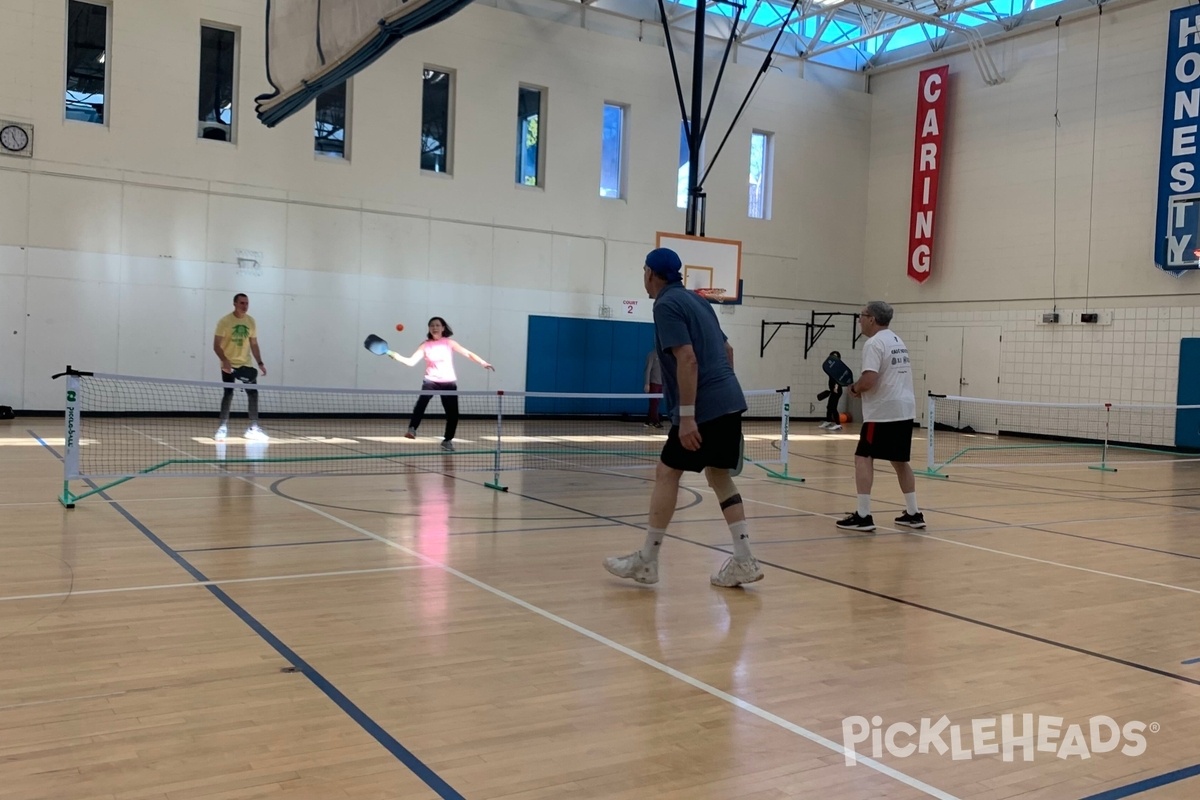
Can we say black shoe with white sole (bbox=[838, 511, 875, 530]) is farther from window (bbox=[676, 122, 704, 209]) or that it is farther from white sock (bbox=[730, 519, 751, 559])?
window (bbox=[676, 122, 704, 209])

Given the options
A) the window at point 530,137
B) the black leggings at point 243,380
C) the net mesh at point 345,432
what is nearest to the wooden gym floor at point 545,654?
the net mesh at point 345,432

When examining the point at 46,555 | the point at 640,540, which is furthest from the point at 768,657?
the point at 46,555

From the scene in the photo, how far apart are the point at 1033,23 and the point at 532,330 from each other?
1269cm

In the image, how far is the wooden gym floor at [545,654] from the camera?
2984mm

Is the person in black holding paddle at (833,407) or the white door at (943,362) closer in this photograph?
the person in black holding paddle at (833,407)

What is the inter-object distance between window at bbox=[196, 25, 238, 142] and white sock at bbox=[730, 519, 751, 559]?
14807mm

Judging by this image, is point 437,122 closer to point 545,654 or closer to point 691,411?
point 691,411

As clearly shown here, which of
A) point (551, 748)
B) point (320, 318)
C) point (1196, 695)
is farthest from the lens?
point (320, 318)

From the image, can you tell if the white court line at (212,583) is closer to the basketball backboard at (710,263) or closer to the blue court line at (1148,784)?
the blue court line at (1148,784)

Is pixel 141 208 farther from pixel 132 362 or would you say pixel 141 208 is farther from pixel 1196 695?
pixel 1196 695

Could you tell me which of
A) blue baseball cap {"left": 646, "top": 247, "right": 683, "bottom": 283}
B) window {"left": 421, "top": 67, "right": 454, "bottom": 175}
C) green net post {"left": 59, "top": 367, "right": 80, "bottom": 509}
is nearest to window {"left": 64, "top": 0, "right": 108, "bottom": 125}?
window {"left": 421, "top": 67, "right": 454, "bottom": 175}

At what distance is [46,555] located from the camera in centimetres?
571

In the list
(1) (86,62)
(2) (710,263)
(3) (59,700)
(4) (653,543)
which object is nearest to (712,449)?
(4) (653,543)

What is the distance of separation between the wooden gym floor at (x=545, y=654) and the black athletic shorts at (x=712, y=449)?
76cm
